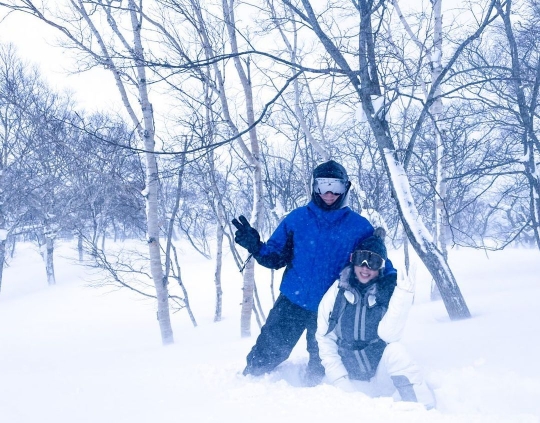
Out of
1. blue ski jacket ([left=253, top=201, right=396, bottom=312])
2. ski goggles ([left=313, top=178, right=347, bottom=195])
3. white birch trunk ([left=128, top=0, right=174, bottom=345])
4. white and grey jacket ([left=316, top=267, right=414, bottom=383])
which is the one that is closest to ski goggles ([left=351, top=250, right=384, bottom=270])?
white and grey jacket ([left=316, top=267, right=414, bottom=383])

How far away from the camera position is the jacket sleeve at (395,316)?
2730 millimetres

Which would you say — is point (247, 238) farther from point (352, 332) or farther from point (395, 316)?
point (395, 316)

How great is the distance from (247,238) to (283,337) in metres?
0.76

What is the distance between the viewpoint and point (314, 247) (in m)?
3.12

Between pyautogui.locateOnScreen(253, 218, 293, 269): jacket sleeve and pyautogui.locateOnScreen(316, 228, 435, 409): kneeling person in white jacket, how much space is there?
0.46m

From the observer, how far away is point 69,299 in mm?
18031

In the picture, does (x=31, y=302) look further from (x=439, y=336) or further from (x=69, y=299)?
(x=439, y=336)

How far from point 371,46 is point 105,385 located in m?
4.13

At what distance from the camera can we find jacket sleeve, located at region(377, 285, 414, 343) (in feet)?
8.96

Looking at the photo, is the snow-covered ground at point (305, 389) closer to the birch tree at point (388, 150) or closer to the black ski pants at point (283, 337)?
the black ski pants at point (283, 337)

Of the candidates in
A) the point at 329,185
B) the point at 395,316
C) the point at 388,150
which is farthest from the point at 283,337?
the point at 388,150

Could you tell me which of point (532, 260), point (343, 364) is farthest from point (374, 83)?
point (532, 260)

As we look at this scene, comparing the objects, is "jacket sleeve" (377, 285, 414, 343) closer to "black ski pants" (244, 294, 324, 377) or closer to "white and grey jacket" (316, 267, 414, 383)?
"white and grey jacket" (316, 267, 414, 383)

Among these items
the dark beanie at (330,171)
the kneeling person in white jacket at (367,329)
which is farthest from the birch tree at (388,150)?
the kneeling person in white jacket at (367,329)
